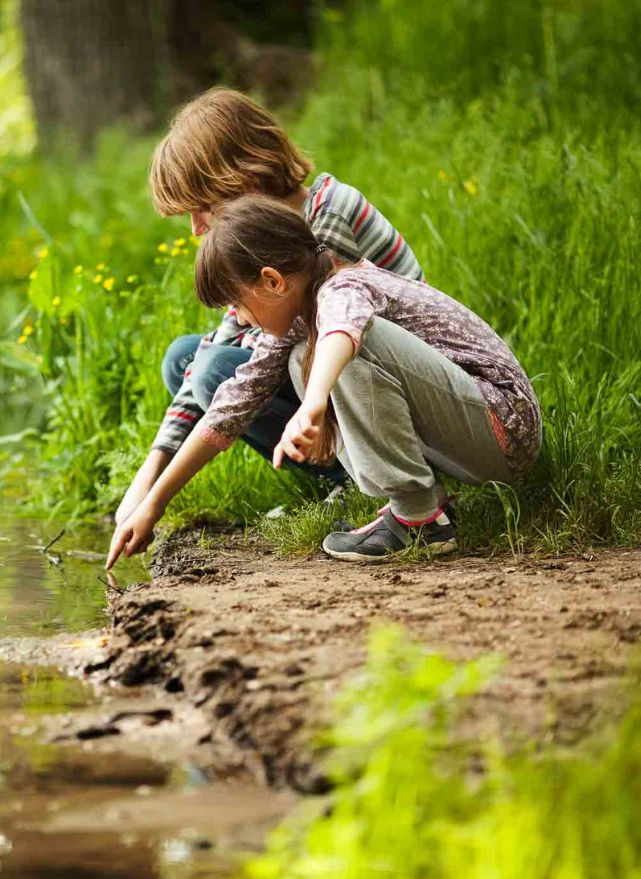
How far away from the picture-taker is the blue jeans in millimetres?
3615

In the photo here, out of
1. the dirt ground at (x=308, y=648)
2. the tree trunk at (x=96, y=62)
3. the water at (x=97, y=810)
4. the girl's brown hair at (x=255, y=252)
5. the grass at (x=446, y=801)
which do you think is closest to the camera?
the grass at (x=446, y=801)

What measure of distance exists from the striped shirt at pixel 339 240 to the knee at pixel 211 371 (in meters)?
0.05

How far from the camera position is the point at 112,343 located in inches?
189

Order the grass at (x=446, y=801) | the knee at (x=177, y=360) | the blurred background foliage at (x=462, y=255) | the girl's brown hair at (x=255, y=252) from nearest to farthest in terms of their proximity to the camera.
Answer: the grass at (x=446, y=801) < the girl's brown hair at (x=255, y=252) < the blurred background foliage at (x=462, y=255) < the knee at (x=177, y=360)

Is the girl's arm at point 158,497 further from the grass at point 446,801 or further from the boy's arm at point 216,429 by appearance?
the grass at point 446,801

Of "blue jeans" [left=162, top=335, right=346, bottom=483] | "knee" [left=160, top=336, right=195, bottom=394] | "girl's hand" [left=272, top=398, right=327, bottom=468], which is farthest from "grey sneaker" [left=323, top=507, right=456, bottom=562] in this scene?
"knee" [left=160, top=336, right=195, bottom=394]

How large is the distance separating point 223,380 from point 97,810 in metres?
1.83

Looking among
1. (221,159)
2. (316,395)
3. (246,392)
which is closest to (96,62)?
(221,159)

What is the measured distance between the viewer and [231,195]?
348 centimetres

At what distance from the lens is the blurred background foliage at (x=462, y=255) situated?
11.8ft

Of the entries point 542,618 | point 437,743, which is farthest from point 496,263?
→ point 437,743

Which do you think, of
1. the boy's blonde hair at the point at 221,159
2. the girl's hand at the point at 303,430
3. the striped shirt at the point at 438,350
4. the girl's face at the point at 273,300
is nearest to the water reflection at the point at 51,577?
the striped shirt at the point at 438,350

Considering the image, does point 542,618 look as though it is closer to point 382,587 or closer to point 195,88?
point 382,587

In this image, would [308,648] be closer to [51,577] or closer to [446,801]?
[446,801]
